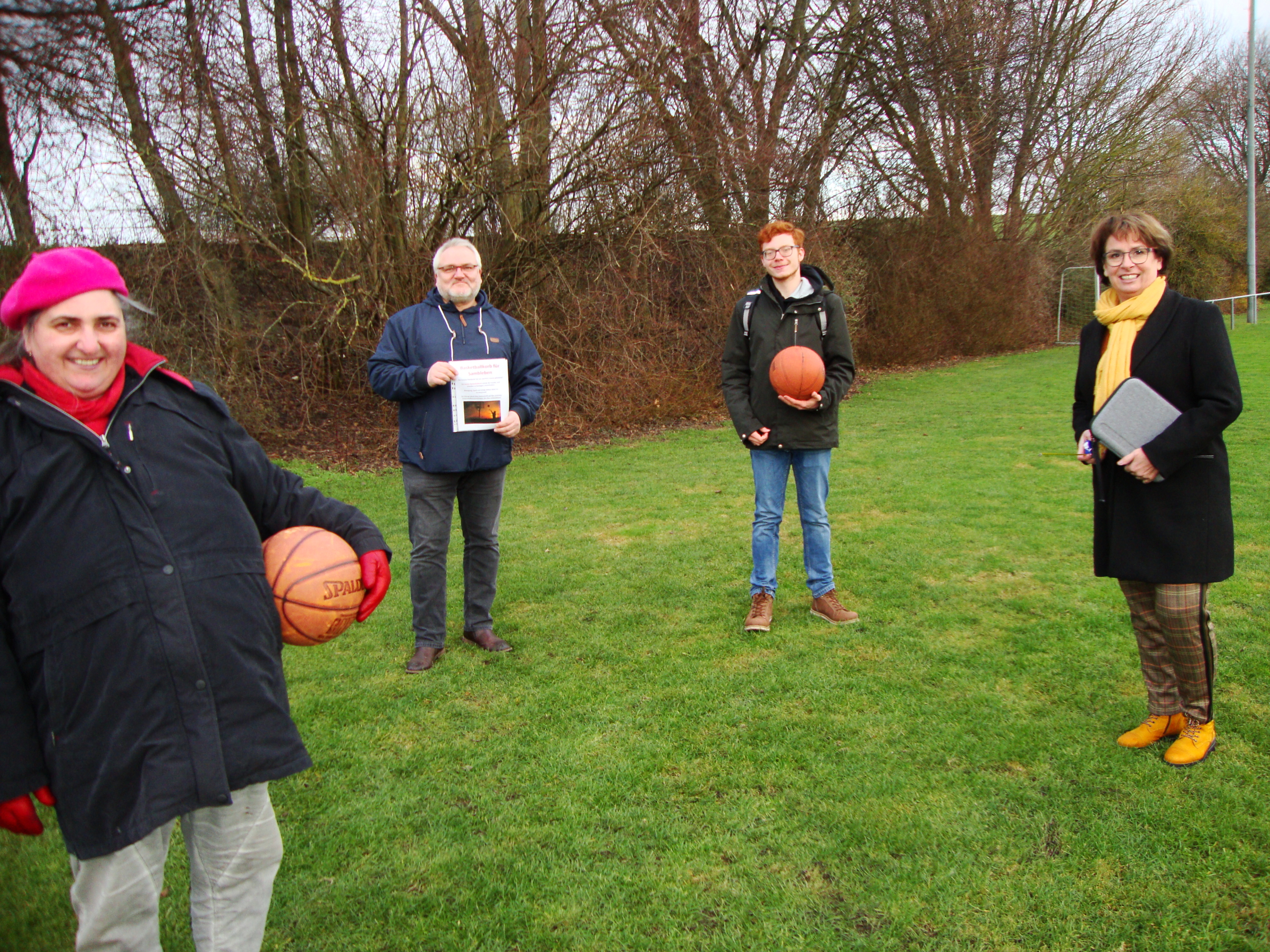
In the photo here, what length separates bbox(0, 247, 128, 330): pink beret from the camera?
1913 mm

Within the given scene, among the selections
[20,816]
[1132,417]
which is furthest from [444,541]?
[1132,417]

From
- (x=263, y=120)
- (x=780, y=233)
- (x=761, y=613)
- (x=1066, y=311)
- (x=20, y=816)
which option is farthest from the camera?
(x=1066, y=311)

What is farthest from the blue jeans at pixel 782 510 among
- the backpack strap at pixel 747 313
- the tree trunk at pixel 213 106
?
the tree trunk at pixel 213 106

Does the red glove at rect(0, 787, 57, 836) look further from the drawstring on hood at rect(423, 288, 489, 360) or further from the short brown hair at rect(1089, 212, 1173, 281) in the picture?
the short brown hair at rect(1089, 212, 1173, 281)

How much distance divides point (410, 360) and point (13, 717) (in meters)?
3.02

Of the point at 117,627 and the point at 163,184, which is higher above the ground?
the point at 163,184

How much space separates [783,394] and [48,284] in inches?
139

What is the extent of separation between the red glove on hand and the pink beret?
3.00 ft

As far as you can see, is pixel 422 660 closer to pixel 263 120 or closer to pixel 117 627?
pixel 117 627

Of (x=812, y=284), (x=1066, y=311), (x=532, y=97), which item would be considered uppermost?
(x=532, y=97)

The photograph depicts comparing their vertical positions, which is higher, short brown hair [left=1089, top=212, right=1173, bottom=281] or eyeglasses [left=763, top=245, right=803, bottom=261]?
eyeglasses [left=763, top=245, right=803, bottom=261]

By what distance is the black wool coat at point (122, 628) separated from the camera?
6.24 feet

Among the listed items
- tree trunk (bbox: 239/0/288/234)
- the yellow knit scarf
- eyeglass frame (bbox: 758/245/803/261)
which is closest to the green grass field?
the yellow knit scarf

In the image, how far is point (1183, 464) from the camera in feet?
10.7
